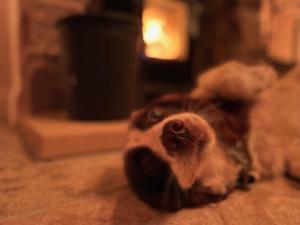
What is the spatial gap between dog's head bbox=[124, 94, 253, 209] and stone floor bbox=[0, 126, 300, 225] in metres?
0.03

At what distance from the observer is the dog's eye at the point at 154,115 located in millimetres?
538

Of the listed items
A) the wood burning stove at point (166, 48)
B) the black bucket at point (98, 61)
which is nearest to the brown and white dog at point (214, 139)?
the black bucket at point (98, 61)

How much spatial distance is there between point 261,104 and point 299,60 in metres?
0.98

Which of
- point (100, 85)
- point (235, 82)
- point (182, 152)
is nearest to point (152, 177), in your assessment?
point (182, 152)

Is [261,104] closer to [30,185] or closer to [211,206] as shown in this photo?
[211,206]

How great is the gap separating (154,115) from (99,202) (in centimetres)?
22

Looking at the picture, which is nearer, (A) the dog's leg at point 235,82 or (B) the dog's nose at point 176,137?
(B) the dog's nose at point 176,137

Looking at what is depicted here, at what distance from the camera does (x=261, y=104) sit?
28.1 inches

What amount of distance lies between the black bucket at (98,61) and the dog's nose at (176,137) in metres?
0.73

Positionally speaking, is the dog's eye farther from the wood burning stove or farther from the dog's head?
the wood burning stove

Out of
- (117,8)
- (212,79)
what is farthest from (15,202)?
(117,8)

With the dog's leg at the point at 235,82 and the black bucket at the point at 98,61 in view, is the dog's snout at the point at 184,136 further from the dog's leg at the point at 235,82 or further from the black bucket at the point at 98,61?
the black bucket at the point at 98,61

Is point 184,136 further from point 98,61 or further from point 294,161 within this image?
point 98,61

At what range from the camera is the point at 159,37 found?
2033 millimetres
